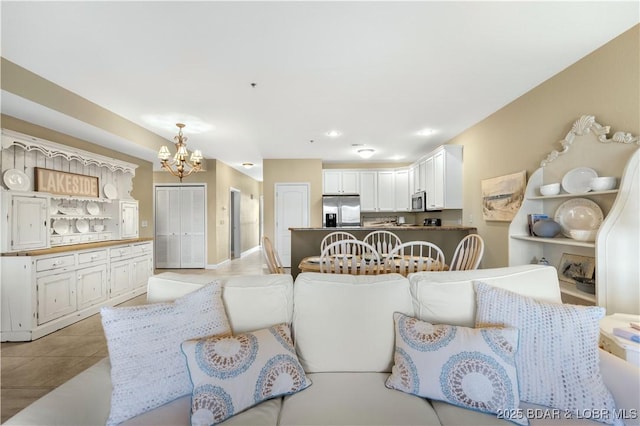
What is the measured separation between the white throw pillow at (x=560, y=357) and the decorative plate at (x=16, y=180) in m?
4.54

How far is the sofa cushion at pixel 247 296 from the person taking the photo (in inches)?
54.8

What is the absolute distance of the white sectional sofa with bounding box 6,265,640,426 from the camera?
1025 millimetres

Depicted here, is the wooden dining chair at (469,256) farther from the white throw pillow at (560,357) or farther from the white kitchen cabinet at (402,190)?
the white kitchen cabinet at (402,190)

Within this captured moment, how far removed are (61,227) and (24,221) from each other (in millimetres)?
657

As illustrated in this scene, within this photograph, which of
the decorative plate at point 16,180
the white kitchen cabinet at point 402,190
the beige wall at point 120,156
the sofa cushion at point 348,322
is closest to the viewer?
the sofa cushion at point 348,322

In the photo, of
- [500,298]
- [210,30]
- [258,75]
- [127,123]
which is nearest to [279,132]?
[258,75]

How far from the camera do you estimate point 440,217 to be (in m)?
5.43

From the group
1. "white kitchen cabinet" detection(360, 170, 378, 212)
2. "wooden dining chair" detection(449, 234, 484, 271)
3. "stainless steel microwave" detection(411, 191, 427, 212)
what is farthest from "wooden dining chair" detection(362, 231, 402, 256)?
"white kitchen cabinet" detection(360, 170, 378, 212)

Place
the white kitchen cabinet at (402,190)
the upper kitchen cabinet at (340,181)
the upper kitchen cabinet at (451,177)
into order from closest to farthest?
the upper kitchen cabinet at (451,177), the white kitchen cabinet at (402,190), the upper kitchen cabinet at (340,181)

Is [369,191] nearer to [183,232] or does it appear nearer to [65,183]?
[183,232]

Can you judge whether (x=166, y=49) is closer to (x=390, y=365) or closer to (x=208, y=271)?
(x=390, y=365)

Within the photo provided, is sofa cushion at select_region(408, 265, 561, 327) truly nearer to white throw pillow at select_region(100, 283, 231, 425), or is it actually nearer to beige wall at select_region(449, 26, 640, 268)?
white throw pillow at select_region(100, 283, 231, 425)

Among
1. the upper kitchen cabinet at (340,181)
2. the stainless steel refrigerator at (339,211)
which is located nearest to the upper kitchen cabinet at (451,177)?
the stainless steel refrigerator at (339,211)

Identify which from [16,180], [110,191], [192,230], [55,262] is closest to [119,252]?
[55,262]
